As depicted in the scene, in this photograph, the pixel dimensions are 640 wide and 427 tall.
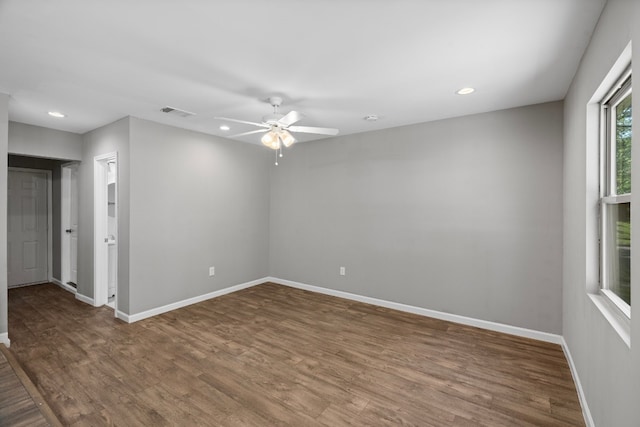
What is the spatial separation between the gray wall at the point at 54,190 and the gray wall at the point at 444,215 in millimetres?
4110

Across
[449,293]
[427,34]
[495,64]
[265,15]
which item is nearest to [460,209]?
[449,293]

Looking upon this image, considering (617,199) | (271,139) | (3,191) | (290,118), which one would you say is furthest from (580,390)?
(3,191)

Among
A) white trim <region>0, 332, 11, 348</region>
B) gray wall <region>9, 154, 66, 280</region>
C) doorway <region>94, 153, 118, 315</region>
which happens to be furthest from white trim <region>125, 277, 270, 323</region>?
gray wall <region>9, 154, 66, 280</region>

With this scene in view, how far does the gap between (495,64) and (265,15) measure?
1.77m

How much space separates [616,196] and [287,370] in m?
2.67

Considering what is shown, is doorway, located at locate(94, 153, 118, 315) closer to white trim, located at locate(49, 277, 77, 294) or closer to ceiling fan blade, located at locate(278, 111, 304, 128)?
white trim, located at locate(49, 277, 77, 294)

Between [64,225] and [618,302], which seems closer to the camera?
[618,302]

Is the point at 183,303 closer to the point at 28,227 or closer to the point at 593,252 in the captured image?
the point at 28,227

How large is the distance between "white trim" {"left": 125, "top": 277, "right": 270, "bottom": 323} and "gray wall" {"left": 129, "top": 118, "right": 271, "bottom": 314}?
62 millimetres

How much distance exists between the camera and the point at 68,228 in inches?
205

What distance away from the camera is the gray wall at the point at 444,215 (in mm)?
3172

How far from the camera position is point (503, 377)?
8.21 ft

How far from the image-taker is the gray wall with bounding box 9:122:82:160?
12.5 ft

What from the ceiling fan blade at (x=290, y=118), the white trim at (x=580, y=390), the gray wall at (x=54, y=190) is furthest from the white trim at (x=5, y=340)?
the white trim at (x=580, y=390)
